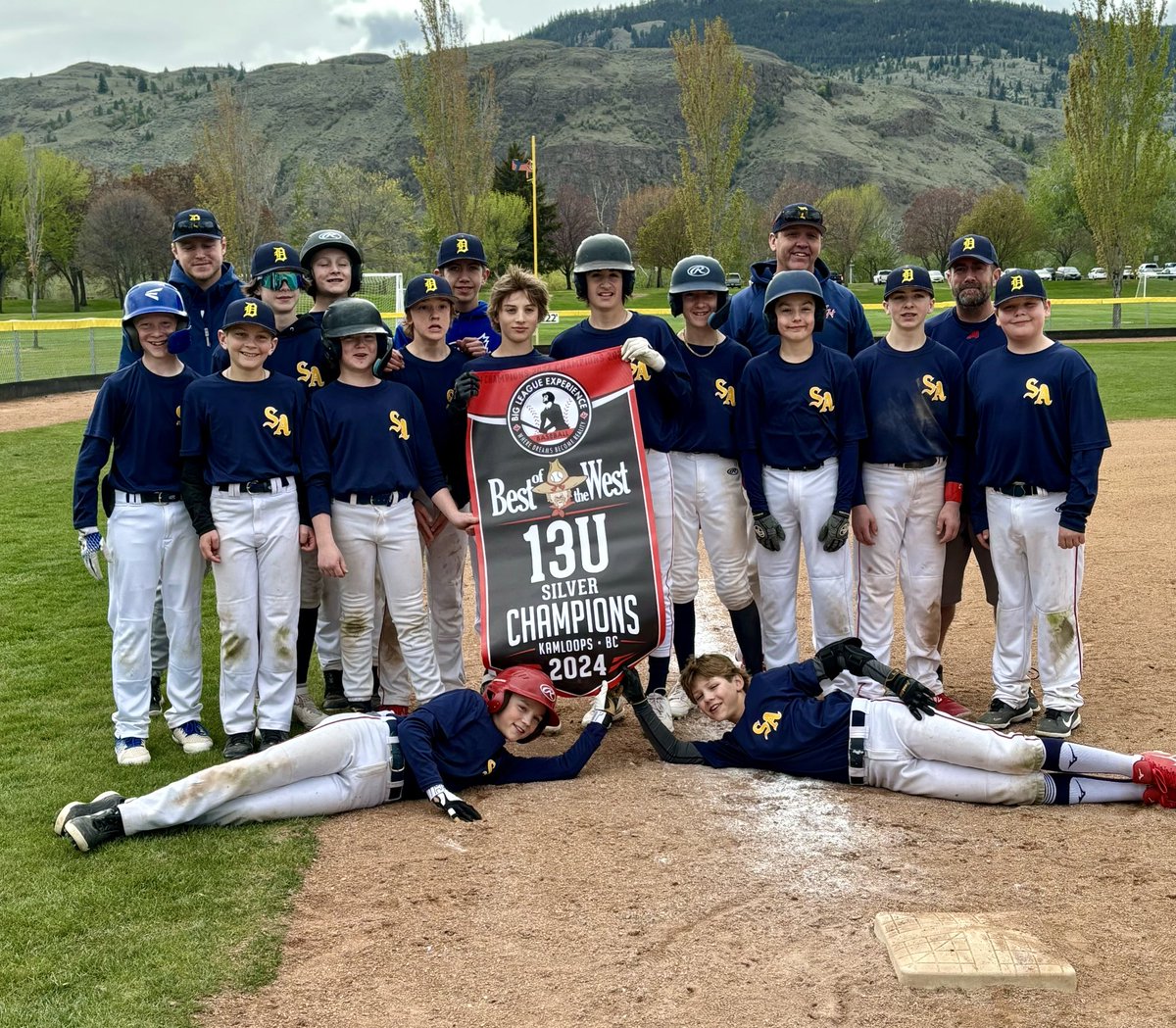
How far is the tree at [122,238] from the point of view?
63562mm

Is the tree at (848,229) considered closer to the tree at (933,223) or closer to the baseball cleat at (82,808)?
the tree at (933,223)

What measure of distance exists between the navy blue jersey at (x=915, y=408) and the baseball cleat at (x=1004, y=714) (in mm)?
1202

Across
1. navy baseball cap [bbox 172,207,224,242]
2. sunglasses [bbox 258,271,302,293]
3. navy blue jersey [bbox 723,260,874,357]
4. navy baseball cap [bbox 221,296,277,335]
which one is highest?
navy baseball cap [bbox 172,207,224,242]

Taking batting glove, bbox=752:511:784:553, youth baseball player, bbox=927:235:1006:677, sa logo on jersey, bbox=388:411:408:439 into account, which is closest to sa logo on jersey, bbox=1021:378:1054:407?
youth baseball player, bbox=927:235:1006:677

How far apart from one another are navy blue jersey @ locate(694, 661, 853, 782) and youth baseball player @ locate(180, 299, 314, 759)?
224cm

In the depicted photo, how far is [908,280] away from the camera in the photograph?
19.7 ft

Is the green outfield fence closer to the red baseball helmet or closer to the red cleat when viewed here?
the red cleat

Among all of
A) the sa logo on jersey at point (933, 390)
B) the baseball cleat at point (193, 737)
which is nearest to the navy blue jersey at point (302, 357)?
the baseball cleat at point (193, 737)

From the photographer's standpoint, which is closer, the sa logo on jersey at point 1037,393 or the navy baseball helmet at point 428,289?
the sa logo on jersey at point 1037,393

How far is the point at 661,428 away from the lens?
6125 millimetres

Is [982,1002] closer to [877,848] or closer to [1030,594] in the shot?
[877,848]

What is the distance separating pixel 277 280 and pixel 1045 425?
157 inches

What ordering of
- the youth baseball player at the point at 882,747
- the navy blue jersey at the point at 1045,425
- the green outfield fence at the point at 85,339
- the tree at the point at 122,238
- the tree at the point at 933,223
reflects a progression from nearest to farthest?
1. the youth baseball player at the point at 882,747
2. the navy blue jersey at the point at 1045,425
3. the green outfield fence at the point at 85,339
4. the tree at the point at 122,238
5. the tree at the point at 933,223

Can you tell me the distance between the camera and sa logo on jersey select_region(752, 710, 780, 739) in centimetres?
533
